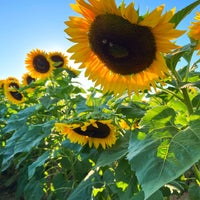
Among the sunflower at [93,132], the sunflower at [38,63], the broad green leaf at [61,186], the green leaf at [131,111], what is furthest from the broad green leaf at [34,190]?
the green leaf at [131,111]

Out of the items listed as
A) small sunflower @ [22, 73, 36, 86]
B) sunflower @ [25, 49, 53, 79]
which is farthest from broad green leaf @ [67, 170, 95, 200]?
small sunflower @ [22, 73, 36, 86]

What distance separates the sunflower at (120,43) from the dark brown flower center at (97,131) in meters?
0.40

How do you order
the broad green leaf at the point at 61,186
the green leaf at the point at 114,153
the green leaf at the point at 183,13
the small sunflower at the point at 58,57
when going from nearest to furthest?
1. the green leaf at the point at 183,13
2. the green leaf at the point at 114,153
3. the broad green leaf at the point at 61,186
4. the small sunflower at the point at 58,57

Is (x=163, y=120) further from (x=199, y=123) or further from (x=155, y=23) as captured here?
(x=155, y=23)

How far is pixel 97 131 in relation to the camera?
6.66 ft

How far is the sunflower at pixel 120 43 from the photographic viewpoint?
122 cm

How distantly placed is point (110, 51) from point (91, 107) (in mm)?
557

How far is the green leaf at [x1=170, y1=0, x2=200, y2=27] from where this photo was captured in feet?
3.59

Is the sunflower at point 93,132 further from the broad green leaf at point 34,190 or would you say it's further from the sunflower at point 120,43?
the broad green leaf at point 34,190

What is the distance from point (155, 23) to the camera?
117cm

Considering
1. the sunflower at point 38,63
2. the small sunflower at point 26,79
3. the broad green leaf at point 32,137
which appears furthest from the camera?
the small sunflower at point 26,79

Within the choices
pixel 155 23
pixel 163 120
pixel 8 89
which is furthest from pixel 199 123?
pixel 8 89

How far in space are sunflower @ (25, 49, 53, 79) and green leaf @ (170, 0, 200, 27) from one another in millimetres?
2703

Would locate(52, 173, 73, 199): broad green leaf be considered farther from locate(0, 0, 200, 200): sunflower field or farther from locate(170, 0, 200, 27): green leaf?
locate(170, 0, 200, 27): green leaf
